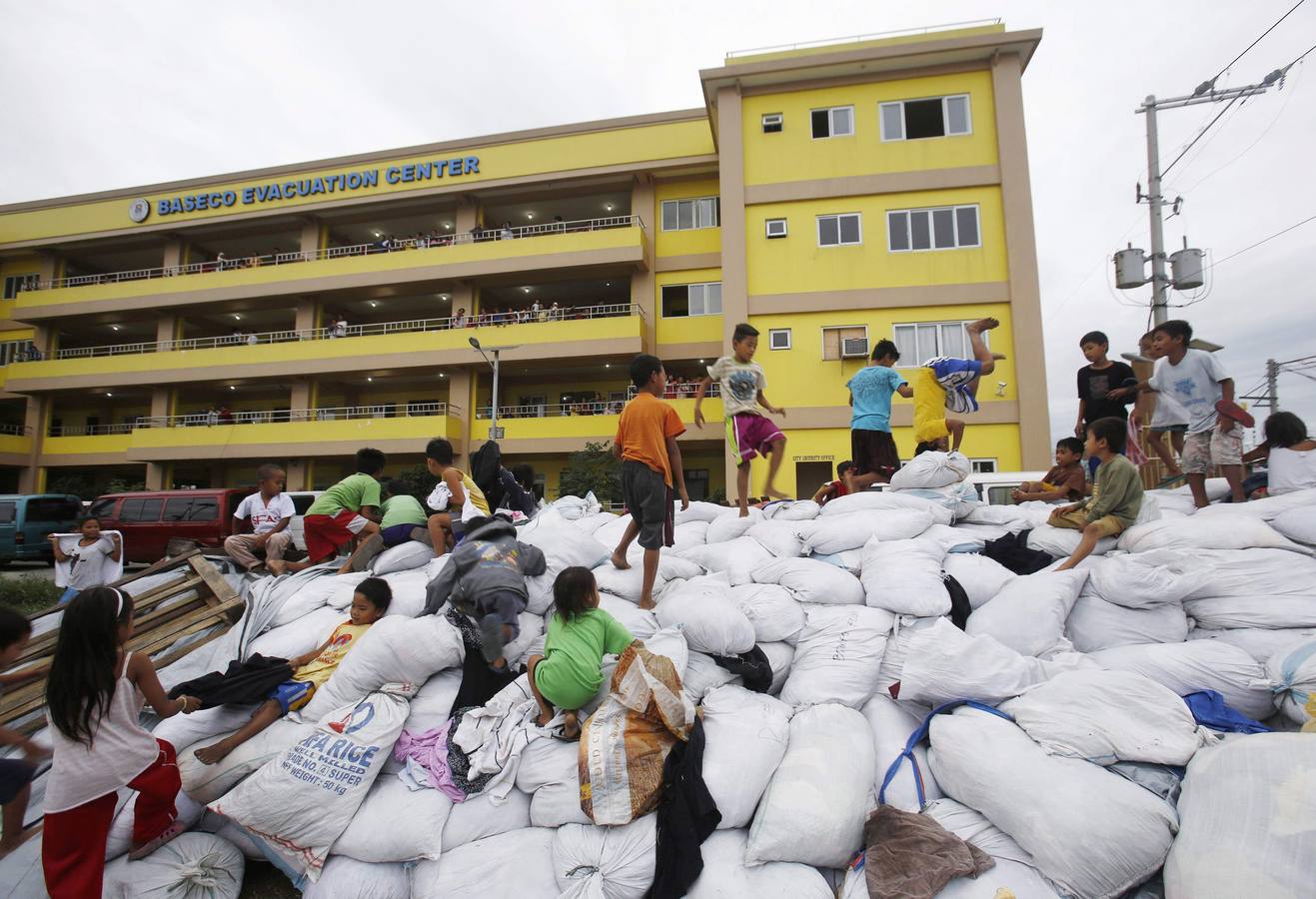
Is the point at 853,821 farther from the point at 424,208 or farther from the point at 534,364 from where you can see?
the point at 424,208

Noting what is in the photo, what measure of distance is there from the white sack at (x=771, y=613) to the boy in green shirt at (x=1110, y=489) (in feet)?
5.02

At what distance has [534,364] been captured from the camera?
16438 millimetres

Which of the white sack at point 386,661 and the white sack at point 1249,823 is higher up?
the white sack at point 386,661

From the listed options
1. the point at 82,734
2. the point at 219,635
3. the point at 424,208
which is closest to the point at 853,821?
the point at 82,734

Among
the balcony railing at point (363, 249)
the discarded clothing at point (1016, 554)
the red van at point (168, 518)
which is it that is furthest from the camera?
the balcony railing at point (363, 249)

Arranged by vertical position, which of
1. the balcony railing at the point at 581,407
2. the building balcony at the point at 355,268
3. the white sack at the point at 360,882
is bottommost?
the white sack at the point at 360,882

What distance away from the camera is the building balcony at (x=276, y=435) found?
15898 mm

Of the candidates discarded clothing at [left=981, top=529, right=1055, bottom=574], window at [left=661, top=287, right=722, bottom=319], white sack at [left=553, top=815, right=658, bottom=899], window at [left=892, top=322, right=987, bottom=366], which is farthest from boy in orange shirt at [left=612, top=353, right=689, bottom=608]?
window at [left=661, top=287, right=722, bottom=319]

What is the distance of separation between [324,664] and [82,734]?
37.1 inches

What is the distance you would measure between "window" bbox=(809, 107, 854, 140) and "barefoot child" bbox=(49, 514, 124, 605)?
42.4 ft

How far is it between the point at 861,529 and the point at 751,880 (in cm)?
237

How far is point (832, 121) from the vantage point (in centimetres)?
1288

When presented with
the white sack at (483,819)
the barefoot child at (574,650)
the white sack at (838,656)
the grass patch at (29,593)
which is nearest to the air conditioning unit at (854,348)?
the white sack at (838,656)

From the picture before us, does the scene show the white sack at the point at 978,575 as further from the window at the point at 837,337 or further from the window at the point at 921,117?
the window at the point at 921,117
